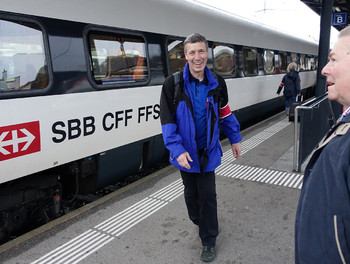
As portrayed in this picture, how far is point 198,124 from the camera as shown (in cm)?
232

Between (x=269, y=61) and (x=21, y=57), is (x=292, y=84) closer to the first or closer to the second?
(x=269, y=61)

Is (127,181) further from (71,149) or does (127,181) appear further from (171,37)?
(171,37)

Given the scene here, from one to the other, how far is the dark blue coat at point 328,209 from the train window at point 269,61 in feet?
26.0

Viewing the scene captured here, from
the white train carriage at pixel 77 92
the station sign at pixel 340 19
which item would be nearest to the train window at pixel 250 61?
the white train carriage at pixel 77 92

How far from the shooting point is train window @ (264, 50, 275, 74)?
8619 millimetres

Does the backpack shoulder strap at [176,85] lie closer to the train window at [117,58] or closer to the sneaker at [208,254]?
the sneaker at [208,254]

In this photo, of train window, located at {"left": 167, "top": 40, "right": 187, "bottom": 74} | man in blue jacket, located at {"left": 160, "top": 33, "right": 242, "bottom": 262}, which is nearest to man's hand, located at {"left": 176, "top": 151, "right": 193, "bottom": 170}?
man in blue jacket, located at {"left": 160, "top": 33, "right": 242, "bottom": 262}

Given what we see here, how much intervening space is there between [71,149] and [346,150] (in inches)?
109

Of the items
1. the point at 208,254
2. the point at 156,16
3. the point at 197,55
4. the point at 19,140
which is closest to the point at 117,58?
the point at 156,16

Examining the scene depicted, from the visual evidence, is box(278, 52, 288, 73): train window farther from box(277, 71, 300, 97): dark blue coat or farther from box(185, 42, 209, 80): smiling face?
box(185, 42, 209, 80): smiling face

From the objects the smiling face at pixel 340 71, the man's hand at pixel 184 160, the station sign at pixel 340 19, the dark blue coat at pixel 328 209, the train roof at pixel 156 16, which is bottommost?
the man's hand at pixel 184 160

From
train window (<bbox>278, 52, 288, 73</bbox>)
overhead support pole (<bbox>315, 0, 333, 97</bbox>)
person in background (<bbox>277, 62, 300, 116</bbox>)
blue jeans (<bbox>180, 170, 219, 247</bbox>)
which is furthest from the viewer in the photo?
train window (<bbox>278, 52, 288, 73</bbox>)

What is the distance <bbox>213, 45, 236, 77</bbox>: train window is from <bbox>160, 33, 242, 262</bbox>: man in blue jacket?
150 inches

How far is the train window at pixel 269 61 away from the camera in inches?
339
